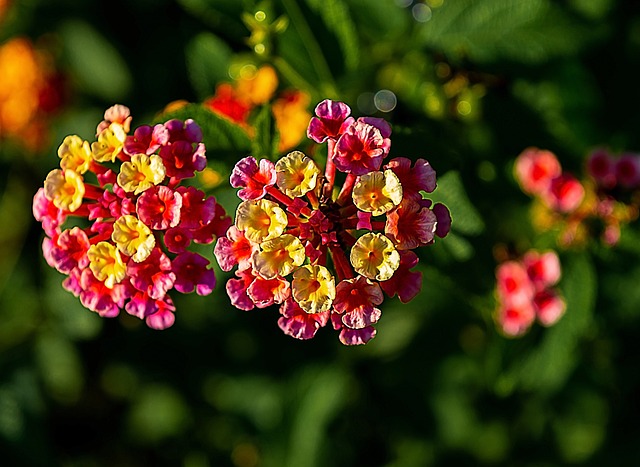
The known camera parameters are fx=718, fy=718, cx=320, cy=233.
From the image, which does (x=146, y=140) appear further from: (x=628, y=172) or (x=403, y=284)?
(x=628, y=172)

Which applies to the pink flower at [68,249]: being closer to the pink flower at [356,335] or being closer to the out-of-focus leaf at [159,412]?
the pink flower at [356,335]

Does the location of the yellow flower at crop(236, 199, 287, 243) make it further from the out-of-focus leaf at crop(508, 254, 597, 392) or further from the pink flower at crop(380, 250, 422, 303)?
the out-of-focus leaf at crop(508, 254, 597, 392)

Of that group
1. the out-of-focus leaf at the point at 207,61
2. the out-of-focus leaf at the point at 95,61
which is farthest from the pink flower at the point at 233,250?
the out-of-focus leaf at the point at 95,61

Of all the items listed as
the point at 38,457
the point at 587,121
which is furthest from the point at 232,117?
the point at 38,457

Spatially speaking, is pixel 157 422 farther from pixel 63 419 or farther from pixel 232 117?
pixel 232 117

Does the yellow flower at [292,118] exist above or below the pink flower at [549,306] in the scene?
above

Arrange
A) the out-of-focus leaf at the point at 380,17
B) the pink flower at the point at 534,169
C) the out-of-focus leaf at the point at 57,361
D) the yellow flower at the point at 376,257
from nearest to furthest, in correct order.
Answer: the yellow flower at the point at 376,257
the out-of-focus leaf at the point at 380,17
the pink flower at the point at 534,169
the out-of-focus leaf at the point at 57,361
